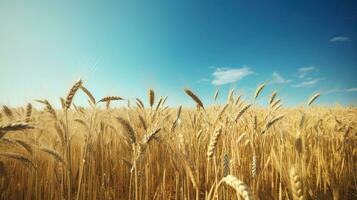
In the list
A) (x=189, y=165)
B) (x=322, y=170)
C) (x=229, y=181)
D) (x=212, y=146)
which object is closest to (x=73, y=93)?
(x=189, y=165)

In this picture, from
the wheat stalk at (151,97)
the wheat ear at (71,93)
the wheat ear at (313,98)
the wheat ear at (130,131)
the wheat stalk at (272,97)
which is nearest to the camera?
the wheat ear at (130,131)

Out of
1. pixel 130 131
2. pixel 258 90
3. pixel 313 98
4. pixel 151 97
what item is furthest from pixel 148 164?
pixel 313 98

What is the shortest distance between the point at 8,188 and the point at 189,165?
5.37 ft

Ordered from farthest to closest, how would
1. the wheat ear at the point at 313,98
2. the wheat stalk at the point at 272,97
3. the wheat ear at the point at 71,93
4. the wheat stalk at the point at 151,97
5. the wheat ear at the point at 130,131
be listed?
the wheat ear at the point at 313,98, the wheat stalk at the point at 272,97, the wheat stalk at the point at 151,97, the wheat ear at the point at 71,93, the wheat ear at the point at 130,131

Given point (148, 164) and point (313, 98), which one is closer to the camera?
point (148, 164)

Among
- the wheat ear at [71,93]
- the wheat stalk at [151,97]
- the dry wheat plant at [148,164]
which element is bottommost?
the dry wheat plant at [148,164]

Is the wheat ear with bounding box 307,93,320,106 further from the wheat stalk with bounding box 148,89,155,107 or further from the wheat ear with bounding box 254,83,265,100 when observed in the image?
the wheat stalk with bounding box 148,89,155,107

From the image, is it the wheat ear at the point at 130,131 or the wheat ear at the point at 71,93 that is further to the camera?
the wheat ear at the point at 71,93

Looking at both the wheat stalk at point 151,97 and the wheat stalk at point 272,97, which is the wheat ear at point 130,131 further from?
the wheat stalk at point 272,97

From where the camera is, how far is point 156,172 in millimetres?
2432

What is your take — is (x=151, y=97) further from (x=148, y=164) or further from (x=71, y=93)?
(x=71, y=93)

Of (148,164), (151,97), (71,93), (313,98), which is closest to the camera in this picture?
(71,93)

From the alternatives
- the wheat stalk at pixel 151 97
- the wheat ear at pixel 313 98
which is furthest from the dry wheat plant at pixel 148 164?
the wheat ear at pixel 313 98

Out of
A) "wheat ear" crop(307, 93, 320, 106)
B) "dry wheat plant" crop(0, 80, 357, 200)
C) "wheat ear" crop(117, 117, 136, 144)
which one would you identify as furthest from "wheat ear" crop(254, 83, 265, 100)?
"wheat ear" crop(117, 117, 136, 144)
